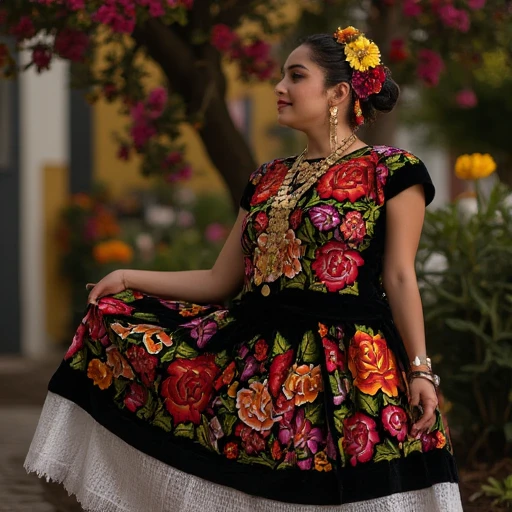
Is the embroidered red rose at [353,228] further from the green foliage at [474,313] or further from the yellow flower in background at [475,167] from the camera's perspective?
the yellow flower in background at [475,167]

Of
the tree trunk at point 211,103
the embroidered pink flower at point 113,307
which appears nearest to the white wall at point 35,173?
the tree trunk at point 211,103

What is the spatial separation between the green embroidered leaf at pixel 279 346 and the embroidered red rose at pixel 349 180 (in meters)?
0.45

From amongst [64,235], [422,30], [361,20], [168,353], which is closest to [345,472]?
[168,353]

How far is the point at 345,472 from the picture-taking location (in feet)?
10.9

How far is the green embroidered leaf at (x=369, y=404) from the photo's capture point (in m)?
3.35

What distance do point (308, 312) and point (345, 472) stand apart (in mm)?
485

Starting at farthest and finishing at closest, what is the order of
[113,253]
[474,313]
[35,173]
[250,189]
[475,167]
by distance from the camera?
[35,173] < [113,253] < [475,167] < [474,313] < [250,189]

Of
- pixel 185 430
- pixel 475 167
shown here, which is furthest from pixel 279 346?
pixel 475 167

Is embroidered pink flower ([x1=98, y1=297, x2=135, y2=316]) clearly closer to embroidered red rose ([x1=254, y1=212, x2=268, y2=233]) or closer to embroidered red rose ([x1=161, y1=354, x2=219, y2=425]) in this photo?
embroidered red rose ([x1=161, y1=354, x2=219, y2=425])

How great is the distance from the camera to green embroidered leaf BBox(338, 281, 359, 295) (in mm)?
3457

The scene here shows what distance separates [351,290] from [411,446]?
0.49 meters

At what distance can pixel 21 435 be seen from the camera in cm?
665

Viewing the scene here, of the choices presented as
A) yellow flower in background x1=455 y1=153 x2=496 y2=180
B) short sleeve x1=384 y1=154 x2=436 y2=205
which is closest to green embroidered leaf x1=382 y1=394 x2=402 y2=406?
short sleeve x1=384 y1=154 x2=436 y2=205

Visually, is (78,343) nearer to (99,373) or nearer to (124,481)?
(99,373)
